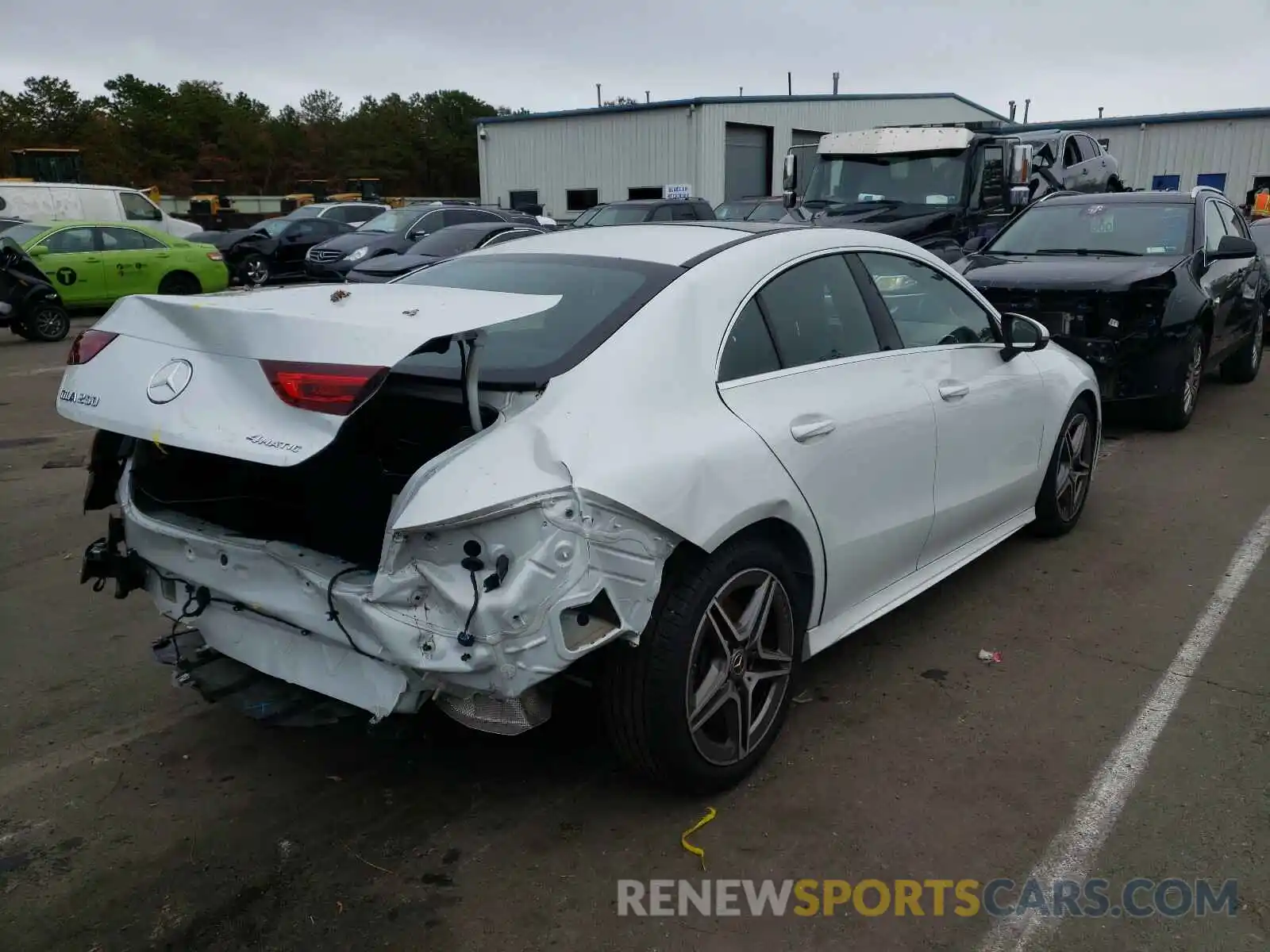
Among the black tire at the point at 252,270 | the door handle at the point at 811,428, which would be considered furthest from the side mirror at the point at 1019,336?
the black tire at the point at 252,270

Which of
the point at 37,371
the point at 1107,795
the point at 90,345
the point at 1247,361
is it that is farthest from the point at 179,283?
the point at 1107,795

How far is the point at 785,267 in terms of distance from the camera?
11.4ft

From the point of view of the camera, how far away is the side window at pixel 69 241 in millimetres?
14219

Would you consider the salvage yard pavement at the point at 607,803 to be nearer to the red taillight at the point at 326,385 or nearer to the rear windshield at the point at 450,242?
the red taillight at the point at 326,385

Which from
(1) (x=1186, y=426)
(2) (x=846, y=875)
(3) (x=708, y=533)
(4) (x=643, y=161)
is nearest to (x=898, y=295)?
(3) (x=708, y=533)

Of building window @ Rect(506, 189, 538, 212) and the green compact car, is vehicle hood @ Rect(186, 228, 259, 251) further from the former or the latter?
building window @ Rect(506, 189, 538, 212)

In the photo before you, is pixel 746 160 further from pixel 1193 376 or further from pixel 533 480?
pixel 533 480

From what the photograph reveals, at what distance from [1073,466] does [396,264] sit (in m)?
10.7

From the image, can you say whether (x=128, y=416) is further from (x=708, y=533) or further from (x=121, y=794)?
(x=708, y=533)

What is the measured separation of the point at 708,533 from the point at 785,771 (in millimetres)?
1006

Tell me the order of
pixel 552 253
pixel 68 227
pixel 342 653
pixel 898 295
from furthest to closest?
pixel 68 227, pixel 898 295, pixel 552 253, pixel 342 653

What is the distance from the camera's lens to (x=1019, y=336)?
4.54 metres

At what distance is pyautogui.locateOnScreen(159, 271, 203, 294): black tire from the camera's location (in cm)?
1522

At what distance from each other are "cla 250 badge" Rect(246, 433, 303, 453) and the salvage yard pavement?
0.90 metres
